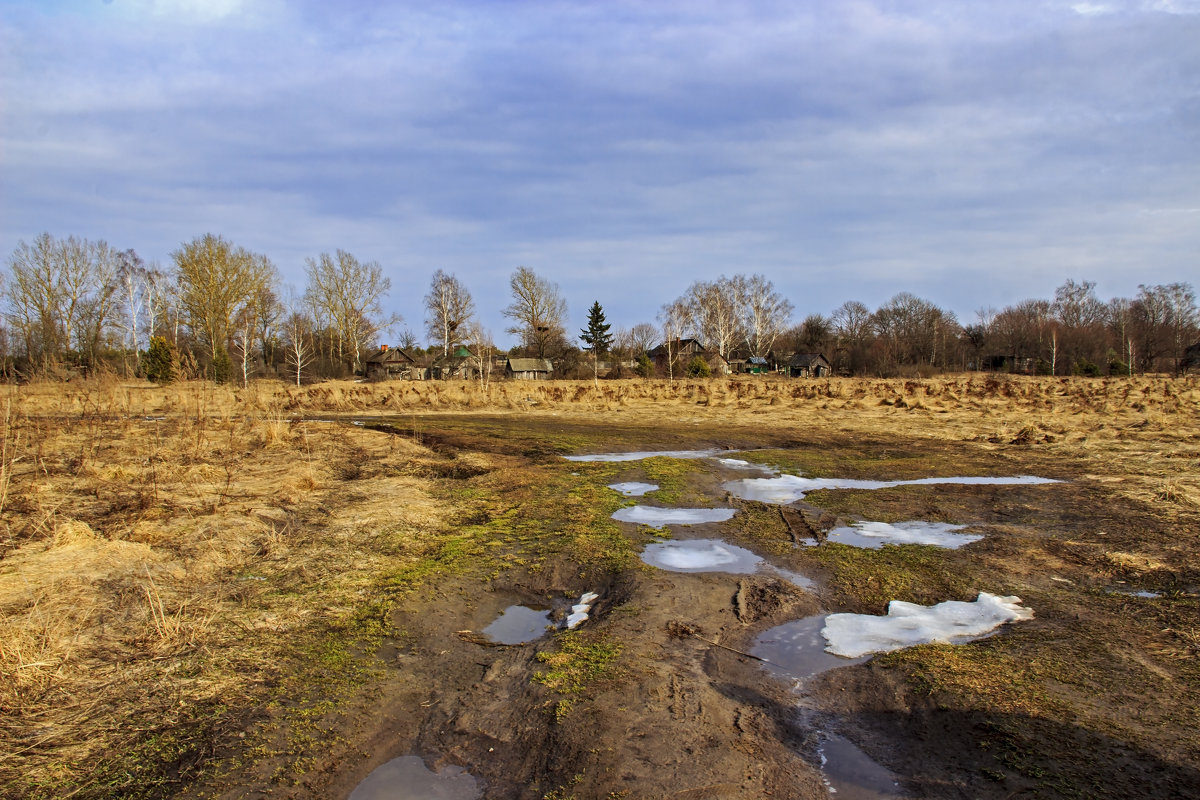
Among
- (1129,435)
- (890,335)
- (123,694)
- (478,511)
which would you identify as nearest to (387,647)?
(123,694)

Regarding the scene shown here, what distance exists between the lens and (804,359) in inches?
2810

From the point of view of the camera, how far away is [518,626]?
5.04 metres

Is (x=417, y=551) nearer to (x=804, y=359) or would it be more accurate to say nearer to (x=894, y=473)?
(x=894, y=473)

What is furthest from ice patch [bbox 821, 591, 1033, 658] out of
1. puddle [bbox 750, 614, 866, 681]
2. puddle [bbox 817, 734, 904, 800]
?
puddle [bbox 817, 734, 904, 800]

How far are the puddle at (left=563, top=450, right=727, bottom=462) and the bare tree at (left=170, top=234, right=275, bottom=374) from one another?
43.1 meters

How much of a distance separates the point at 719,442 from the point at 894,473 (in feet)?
16.3

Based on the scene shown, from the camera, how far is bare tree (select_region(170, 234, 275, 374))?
4688cm

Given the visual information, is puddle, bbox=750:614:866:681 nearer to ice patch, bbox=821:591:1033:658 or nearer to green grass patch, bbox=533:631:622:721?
ice patch, bbox=821:591:1033:658

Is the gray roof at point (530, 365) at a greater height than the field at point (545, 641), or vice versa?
the gray roof at point (530, 365)

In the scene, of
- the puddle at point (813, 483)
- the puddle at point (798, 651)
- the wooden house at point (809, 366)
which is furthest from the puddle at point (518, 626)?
the wooden house at point (809, 366)

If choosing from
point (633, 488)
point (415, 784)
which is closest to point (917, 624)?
point (415, 784)

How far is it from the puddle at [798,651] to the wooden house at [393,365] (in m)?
61.2

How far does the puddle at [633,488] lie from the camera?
9383mm

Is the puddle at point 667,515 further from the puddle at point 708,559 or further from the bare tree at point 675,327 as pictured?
the bare tree at point 675,327
